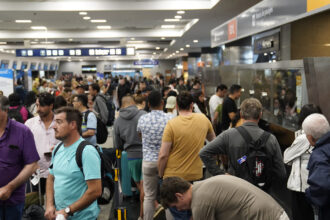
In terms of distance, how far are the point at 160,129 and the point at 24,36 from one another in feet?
50.7

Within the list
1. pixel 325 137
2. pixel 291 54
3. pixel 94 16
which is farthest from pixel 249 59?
pixel 325 137

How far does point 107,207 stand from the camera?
6051mm

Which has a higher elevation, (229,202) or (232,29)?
(232,29)

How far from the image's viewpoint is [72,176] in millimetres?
2838

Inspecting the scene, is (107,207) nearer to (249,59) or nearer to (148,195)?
(148,195)

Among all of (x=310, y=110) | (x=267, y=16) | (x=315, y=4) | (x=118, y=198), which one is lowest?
(x=118, y=198)

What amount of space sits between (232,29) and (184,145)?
5604 mm

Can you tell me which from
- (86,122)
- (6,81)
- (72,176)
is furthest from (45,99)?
(6,81)

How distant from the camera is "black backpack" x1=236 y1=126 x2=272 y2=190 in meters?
3.27

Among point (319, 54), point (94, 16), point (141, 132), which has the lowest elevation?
point (141, 132)

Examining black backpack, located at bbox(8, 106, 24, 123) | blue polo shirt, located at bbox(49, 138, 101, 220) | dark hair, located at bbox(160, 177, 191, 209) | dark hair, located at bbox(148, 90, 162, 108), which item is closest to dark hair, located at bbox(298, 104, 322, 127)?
dark hair, located at bbox(148, 90, 162, 108)

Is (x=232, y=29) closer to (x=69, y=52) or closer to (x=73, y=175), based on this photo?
(x=73, y=175)

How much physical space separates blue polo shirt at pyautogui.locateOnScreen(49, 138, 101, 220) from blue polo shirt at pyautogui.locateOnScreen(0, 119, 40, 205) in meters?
0.57

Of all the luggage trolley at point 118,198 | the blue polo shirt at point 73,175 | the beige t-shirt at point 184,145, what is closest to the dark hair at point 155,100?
the beige t-shirt at point 184,145
